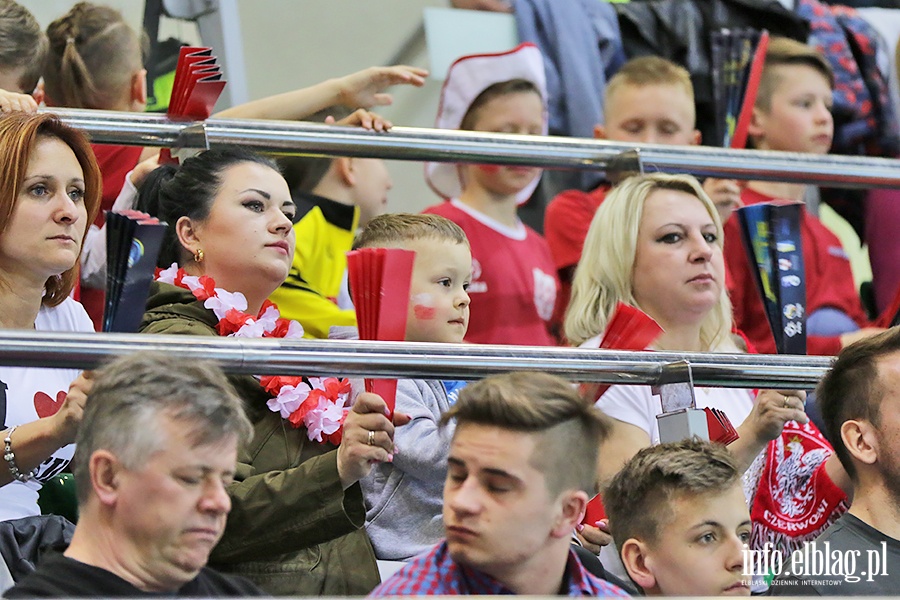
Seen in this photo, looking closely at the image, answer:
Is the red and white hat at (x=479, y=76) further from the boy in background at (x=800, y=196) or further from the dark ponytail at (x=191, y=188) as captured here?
the dark ponytail at (x=191, y=188)

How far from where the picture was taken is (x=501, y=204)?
12.2ft

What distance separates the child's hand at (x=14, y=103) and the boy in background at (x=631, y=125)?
152 cm

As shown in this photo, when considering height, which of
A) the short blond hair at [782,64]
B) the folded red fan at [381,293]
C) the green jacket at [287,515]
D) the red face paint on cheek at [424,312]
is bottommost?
the green jacket at [287,515]

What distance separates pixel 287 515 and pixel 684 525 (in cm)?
58

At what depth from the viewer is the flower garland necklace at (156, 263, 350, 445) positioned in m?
2.44

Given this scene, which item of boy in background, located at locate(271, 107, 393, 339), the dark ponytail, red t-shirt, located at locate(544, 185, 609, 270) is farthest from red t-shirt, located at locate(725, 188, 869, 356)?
the dark ponytail

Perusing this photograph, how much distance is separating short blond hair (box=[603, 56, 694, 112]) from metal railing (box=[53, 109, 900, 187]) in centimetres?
91

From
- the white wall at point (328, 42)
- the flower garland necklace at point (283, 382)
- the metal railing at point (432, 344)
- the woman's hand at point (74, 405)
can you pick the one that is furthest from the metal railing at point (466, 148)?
the white wall at point (328, 42)

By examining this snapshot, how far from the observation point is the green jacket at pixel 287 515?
2.21m

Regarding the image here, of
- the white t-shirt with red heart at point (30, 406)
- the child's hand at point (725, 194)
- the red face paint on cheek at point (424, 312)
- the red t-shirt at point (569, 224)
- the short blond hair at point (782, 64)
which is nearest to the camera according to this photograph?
the white t-shirt with red heart at point (30, 406)

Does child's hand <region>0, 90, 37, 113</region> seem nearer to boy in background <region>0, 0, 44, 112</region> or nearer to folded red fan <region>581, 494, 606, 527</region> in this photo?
boy in background <region>0, 0, 44, 112</region>

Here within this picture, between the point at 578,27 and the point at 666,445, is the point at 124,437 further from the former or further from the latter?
the point at 578,27

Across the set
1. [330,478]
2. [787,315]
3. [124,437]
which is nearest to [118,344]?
[124,437]

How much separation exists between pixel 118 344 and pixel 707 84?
8.76ft
